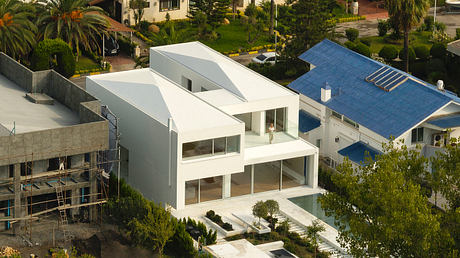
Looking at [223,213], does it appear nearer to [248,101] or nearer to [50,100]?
[248,101]

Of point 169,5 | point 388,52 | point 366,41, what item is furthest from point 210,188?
point 169,5

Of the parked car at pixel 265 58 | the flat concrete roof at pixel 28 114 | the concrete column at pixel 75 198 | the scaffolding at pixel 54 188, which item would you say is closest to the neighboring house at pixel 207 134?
the scaffolding at pixel 54 188

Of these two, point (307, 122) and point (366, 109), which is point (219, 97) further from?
point (366, 109)

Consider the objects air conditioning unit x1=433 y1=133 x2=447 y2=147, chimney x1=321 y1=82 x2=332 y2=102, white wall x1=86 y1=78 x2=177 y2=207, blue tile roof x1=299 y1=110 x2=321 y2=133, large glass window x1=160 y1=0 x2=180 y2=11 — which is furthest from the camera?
large glass window x1=160 y1=0 x2=180 y2=11

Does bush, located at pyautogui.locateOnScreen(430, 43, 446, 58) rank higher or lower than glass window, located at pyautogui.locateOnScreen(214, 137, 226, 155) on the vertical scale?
higher

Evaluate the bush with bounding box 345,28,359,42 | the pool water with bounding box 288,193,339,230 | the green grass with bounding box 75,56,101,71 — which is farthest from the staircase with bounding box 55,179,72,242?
the bush with bounding box 345,28,359,42

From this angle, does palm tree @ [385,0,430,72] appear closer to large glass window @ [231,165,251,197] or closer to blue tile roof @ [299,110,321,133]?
blue tile roof @ [299,110,321,133]

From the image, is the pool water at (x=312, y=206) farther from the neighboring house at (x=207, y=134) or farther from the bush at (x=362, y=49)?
the bush at (x=362, y=49)
